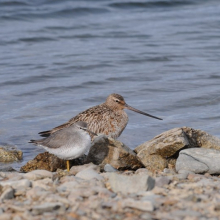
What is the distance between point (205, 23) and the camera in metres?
21.1

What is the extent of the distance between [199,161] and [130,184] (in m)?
2.03

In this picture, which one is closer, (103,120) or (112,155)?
(112,155)

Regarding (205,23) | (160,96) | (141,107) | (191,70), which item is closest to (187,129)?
(141,107)

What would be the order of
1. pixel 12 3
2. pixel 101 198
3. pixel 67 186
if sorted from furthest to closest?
pixel 12 3 → pixel 67 186 → pixel 101 198

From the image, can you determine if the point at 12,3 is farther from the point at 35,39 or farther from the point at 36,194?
the point at 36,194

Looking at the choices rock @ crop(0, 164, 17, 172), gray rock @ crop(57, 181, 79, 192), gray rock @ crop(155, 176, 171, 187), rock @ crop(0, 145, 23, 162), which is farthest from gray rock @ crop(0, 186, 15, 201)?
rock @ crop(0, 145, 23, 162)

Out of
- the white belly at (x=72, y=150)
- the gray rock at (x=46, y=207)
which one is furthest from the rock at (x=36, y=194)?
the white belly at (x=72, y=150)

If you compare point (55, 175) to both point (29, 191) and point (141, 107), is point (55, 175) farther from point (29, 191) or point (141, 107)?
point (141, 107)

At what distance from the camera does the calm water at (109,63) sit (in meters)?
11.4

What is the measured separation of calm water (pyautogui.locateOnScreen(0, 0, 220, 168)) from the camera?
1143cm

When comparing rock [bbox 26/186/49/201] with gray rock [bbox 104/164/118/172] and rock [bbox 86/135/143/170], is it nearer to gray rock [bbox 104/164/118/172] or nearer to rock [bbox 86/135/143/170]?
gray rock [bbox 104/164/118/172]

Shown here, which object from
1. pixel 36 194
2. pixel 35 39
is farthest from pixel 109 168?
pixel 35 39

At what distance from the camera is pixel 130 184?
554 cm

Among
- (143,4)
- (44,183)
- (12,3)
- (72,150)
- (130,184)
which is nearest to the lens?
(130,184)
